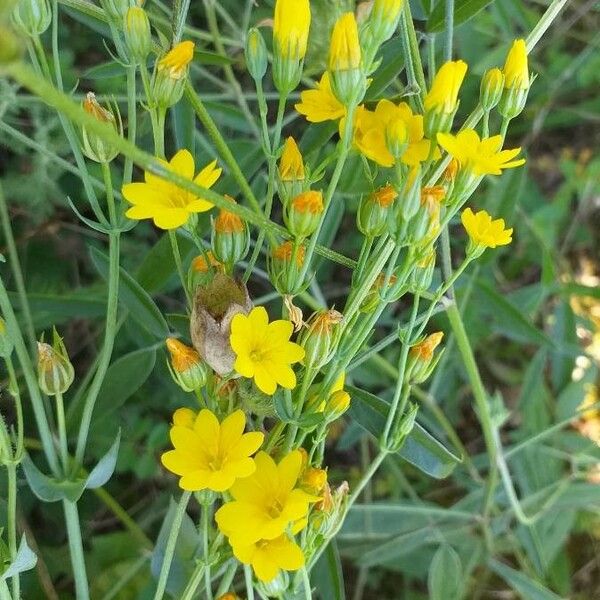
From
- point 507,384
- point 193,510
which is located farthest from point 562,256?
point 193,510

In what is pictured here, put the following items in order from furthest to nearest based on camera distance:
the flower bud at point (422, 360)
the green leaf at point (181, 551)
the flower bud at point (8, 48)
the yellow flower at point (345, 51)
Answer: the green leaf at point (181, 551) < the flower bud at point (422, 360) < the yellow flower at point (345, 51) < the flower bud at point (8, 48)

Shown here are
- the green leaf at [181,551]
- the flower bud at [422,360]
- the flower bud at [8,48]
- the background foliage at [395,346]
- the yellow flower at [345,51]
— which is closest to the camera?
the flower bud at [8,48]

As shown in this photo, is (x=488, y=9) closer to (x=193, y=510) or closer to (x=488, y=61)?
(x=488, y=61)

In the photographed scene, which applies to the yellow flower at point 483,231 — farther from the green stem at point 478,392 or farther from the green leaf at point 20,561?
the green leaf at point 20,561

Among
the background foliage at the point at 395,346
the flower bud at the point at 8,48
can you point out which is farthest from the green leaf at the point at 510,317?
the flower bud at the point at 8,48

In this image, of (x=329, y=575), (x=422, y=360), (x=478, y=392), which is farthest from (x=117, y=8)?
(x=329, y=575)
